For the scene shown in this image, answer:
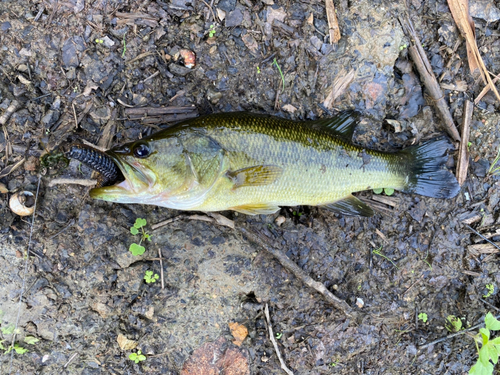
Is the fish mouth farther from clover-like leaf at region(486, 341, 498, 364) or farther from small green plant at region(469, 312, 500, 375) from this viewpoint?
clover-like leaf at region(486, 341, 498, 364)

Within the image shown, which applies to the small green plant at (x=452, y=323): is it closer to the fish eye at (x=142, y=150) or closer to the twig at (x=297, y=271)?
the twig at (x=297, y=271)

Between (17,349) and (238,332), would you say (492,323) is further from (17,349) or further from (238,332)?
(17,349)

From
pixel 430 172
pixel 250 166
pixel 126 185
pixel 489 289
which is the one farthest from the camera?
pixel 489 289

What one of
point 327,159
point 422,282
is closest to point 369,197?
point 327,159

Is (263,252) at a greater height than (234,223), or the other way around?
(234,223)

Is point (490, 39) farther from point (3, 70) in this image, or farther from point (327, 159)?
point (3, 70)

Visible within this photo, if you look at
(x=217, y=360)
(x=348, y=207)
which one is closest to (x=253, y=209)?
(x=348, y=207)

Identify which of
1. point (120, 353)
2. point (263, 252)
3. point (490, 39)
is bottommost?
point (120, 353)
